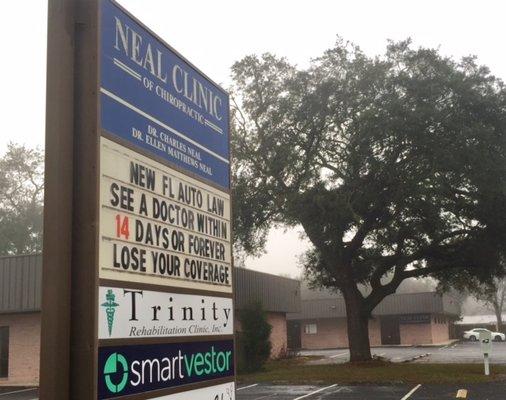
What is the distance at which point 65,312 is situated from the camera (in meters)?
3.09

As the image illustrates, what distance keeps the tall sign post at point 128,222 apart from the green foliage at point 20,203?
57.7 metres

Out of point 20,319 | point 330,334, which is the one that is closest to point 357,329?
point 20,319

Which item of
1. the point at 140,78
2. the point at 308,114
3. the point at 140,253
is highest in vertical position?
the point at 308,114

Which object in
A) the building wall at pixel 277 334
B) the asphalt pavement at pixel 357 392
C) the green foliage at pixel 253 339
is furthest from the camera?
the building wall at pixel 277 334

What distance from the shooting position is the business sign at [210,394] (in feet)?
12.9

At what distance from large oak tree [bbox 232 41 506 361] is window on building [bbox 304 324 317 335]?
24907 millimetres

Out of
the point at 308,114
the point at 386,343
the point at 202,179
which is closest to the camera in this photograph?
the point at 202,179

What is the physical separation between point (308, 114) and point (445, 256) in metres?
9.71

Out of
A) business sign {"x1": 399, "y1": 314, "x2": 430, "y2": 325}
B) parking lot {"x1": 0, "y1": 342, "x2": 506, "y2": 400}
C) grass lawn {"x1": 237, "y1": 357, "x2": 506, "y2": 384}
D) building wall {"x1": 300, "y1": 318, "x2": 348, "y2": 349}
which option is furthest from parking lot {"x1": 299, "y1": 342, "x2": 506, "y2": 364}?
parking lot {"x1": 0, "y1": 342, "x2": 506, "y2": 400}

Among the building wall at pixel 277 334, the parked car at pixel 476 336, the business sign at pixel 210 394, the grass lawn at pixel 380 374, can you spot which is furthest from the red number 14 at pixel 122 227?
the parked car at pixel 476 336

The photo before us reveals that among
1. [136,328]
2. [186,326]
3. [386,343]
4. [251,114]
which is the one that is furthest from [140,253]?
[386,343]

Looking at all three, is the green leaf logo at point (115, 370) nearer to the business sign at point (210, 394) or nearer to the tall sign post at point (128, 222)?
the tall sign post at point (128, 222)

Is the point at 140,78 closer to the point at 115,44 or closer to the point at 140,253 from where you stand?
the point at 115,44

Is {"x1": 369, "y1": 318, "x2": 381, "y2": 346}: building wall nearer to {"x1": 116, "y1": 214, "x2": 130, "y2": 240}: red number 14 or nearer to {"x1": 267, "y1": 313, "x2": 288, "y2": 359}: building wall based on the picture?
{"x1": 267, "y1": 313, "x2": 288, "y2": 359}: building wall
